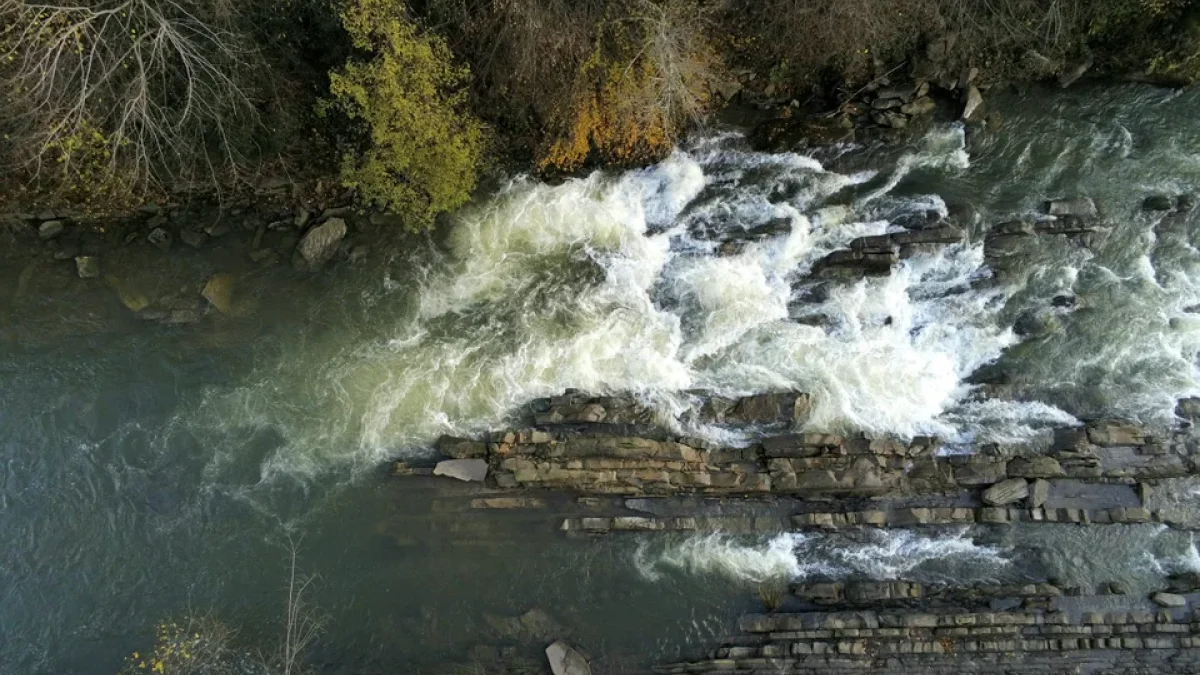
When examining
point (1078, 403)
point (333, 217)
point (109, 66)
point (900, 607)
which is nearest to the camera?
point (109, 66)

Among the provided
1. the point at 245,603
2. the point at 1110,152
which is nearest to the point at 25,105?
the point at 245,603

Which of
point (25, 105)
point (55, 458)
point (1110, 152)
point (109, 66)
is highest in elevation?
point (1110, 152)

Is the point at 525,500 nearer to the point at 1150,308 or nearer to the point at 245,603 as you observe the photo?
the point at 245,603

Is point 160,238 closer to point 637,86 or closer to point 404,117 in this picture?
point 404,117

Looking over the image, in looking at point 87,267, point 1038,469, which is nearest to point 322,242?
point 87,267

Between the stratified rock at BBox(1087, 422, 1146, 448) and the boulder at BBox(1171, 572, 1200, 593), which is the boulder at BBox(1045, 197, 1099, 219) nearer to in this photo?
the stratified rock at BBox(1087, 422, 1146, 448)

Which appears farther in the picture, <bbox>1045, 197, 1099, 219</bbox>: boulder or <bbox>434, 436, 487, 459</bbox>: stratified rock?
<bbox>1045, 197, 1099, 219</bbox>: boulder

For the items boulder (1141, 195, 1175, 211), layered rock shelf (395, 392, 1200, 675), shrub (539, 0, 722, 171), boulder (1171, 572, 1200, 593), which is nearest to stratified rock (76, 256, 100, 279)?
layered rock shelf (395, 392, 1200, 675)
